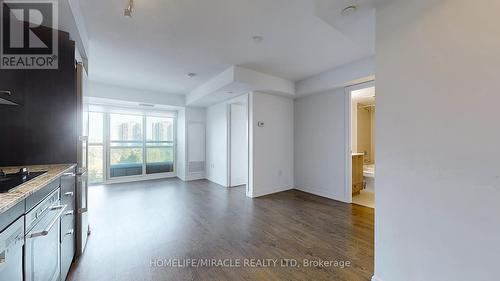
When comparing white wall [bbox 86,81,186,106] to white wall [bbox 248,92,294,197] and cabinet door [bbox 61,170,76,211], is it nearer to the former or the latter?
white wall [bbox 248,92,294,197]

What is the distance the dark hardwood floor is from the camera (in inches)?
74.0

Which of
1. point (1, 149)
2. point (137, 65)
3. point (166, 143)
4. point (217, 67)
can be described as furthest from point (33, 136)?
point (166, 143)

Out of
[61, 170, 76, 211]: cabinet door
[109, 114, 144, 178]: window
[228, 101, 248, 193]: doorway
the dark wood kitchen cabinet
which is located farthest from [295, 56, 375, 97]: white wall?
[109, 114, 144, 178]: window

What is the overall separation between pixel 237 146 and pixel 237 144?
57 millimetres

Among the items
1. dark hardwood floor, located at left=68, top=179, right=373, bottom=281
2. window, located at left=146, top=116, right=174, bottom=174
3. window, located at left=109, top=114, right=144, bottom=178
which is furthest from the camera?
window, located at left=146, top=116, right=174, bottom=174

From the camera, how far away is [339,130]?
411 centimetres

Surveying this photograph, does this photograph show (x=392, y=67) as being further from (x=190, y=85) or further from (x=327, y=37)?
(x=190, y=85)

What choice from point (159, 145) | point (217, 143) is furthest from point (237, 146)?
point (159, 145)

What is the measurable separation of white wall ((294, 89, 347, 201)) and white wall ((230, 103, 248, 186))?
4.85ft

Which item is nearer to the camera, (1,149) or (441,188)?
(441,188)

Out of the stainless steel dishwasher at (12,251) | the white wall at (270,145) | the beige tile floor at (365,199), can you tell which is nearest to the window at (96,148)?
the white wall at (270,145)

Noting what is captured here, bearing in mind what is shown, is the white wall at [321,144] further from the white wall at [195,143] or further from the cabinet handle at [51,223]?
the cabinet handle at [51,223]

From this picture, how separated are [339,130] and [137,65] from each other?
410cm

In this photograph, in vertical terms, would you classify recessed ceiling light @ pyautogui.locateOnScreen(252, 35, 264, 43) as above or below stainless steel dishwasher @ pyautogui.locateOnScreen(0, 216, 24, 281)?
above
